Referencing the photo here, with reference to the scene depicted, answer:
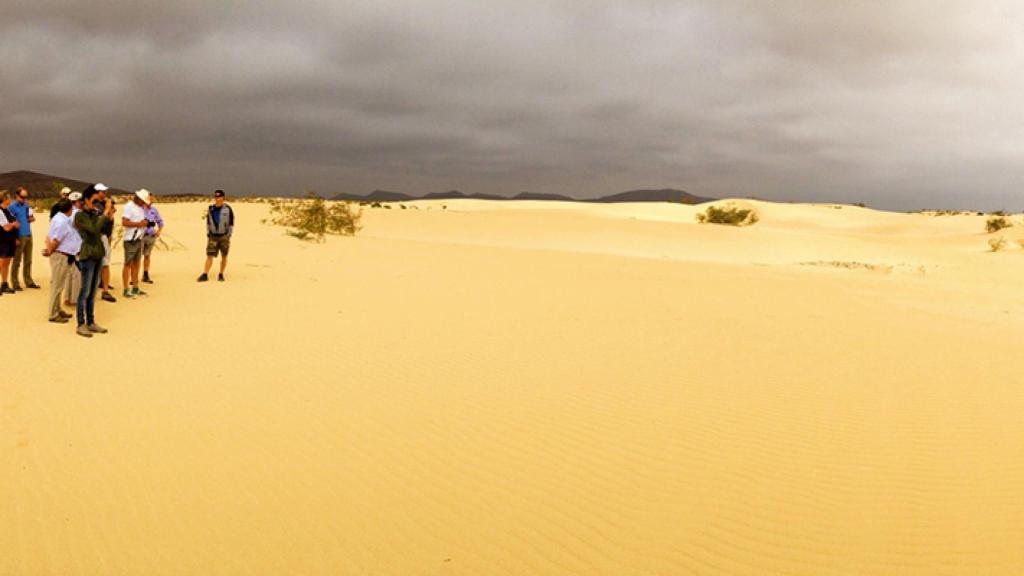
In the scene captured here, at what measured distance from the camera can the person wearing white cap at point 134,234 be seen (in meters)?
9.58

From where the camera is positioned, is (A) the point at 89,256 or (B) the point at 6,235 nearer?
(A) the point at 89,256

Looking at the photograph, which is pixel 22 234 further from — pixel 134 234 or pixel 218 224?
pixel 218 224

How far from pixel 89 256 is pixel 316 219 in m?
17.1

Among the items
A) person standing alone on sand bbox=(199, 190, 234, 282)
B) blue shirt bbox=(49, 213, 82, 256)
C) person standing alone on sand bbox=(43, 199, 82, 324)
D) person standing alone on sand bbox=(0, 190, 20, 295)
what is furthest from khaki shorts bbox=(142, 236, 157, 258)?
blue shirt bbox=(49, 213, 82, 256)

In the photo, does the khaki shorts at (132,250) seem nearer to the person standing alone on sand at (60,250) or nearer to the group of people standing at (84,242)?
the group of people standing at (84,242)

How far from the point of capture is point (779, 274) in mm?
17625

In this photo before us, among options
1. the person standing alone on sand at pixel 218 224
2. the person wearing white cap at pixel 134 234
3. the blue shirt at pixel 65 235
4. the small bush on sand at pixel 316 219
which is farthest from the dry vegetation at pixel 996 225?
the blue shirt at pixel 65 235

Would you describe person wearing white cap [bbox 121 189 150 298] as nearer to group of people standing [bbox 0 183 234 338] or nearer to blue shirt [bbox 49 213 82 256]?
group of people standing [bbox 0 183 234 338]

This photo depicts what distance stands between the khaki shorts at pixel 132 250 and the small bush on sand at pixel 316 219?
12.2 metres

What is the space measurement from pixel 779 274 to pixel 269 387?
51.8 feet

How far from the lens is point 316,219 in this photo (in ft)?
79.2

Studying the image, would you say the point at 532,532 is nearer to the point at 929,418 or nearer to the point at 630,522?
the point at 630,522

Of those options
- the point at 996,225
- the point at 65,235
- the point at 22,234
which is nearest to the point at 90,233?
the point at 65,235

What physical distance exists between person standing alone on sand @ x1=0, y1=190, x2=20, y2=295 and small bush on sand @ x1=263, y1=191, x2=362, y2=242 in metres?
12.5
